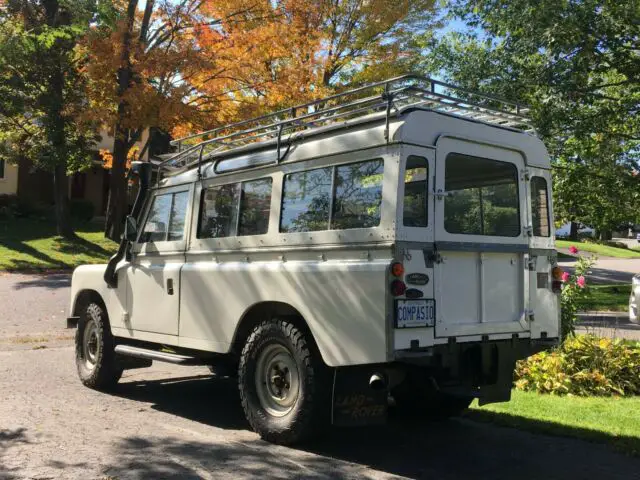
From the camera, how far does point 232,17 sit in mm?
16172

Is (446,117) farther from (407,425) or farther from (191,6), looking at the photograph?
(191,6)

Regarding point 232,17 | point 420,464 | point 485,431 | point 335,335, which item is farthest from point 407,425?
point 232,17

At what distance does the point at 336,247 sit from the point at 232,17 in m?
13.1

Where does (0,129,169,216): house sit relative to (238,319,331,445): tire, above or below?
above

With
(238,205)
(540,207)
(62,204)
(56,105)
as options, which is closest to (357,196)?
(238,205)

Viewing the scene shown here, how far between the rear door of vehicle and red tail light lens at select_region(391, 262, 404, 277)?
0.37 metres

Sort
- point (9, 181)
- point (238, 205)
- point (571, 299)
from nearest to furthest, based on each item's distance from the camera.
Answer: point (238, 205) → point (571, 299) → point (9, 181)

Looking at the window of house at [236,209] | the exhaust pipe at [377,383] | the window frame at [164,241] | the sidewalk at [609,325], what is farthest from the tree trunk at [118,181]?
the exhaust pipe at [377,383]

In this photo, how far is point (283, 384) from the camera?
16.8ft

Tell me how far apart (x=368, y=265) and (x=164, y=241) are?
301cm

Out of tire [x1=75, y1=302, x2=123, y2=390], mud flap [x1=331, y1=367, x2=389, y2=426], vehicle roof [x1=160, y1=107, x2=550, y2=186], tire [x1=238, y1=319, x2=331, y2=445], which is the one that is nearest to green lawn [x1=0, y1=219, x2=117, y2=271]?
tire [x1=75, y1=302, x2=123, y2=390]

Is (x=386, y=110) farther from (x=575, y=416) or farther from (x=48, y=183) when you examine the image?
(x=48, y=183)

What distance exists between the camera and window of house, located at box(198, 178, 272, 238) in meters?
5.61

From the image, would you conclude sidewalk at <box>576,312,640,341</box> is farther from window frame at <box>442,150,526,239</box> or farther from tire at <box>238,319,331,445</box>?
tire at <box>238,319,331,445</box>
